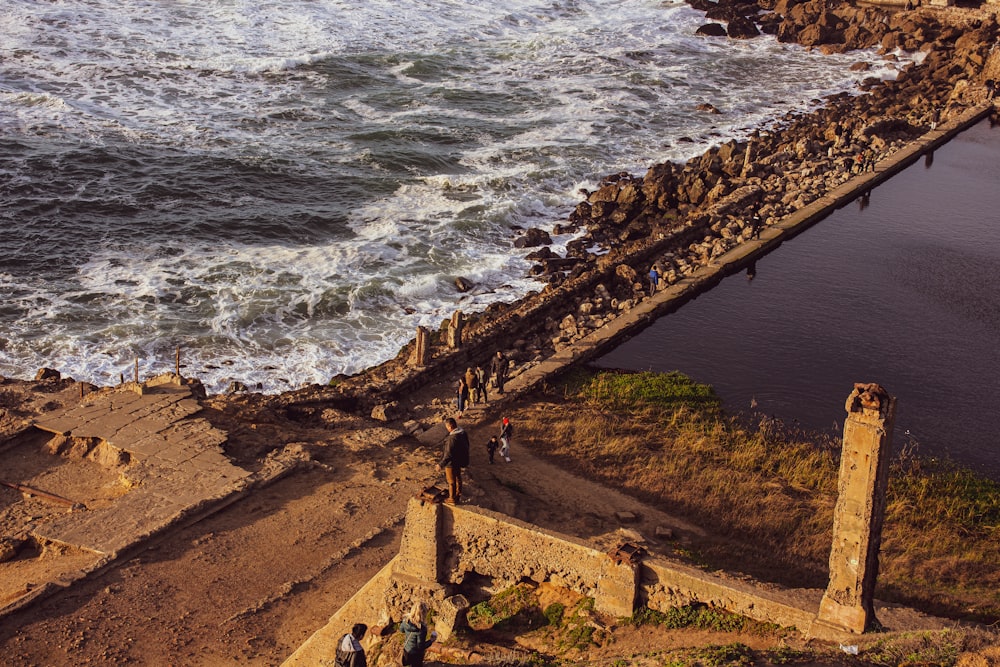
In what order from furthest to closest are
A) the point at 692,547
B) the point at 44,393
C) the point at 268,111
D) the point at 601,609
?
the point at 268,111, the point at 44,393, the point at 692,547, the point at 601,609

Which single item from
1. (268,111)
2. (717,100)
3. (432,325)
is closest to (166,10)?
(268,111)

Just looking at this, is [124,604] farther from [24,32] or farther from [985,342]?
[24,32]

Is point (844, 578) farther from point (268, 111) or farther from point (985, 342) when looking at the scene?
point (268, 111)

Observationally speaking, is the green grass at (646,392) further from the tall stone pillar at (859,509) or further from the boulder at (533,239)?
the boulder at (533,239)

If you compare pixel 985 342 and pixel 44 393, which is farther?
pixel 985 342

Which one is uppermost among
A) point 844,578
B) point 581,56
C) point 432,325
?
point 581,56

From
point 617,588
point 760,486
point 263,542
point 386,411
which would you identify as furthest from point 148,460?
point 760,486

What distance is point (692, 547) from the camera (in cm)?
1382

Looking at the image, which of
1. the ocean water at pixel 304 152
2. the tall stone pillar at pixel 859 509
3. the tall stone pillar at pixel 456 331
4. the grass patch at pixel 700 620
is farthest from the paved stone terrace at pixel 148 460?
the tall stone pillar at pixel 859 509

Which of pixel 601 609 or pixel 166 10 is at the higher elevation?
pixel 166 10

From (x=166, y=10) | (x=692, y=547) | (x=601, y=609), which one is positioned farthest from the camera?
(x=166, y=10)

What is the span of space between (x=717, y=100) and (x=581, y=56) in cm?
862

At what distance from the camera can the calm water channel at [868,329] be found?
19.9 meters

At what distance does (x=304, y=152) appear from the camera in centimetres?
3594
